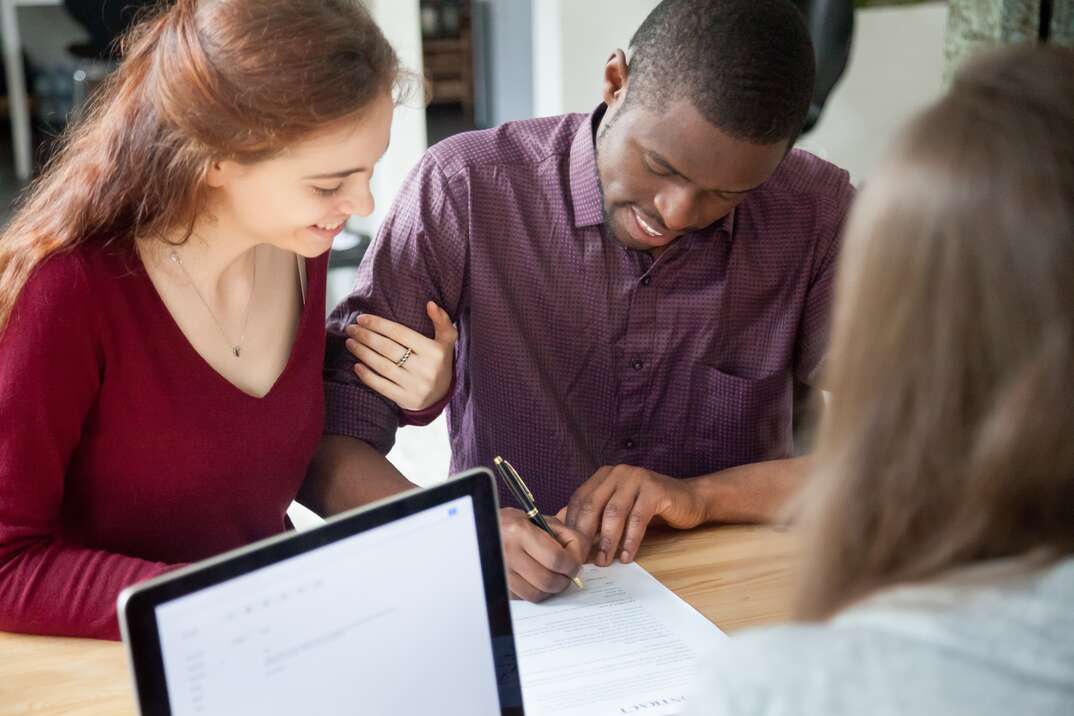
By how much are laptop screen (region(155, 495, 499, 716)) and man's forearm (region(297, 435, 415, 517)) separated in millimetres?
526

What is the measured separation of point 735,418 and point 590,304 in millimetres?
256

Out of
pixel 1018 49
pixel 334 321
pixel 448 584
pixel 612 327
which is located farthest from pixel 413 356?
pixel 1018 49

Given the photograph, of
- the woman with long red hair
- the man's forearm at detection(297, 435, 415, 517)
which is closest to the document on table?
the man's forearm at detection(297, 435, 415, 517)

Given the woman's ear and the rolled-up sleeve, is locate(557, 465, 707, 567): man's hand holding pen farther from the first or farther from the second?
the woman's ear

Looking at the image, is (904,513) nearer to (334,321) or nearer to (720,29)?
(720,29)

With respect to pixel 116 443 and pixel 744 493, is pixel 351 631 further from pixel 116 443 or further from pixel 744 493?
pixel 744 493

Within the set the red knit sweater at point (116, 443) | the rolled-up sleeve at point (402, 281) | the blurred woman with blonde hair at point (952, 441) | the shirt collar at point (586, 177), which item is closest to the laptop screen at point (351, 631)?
the blurred woman with blonde hair at point (952, 441)

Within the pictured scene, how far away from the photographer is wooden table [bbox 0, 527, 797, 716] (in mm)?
998

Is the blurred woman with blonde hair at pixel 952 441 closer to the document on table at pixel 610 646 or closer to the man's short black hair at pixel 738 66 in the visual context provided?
the document on table at pixel 610 646

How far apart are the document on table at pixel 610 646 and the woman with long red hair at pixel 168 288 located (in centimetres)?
36

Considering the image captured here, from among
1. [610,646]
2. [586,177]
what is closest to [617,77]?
[586,177]

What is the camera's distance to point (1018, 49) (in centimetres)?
63

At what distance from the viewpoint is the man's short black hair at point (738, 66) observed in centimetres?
128

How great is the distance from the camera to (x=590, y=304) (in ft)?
4.95
